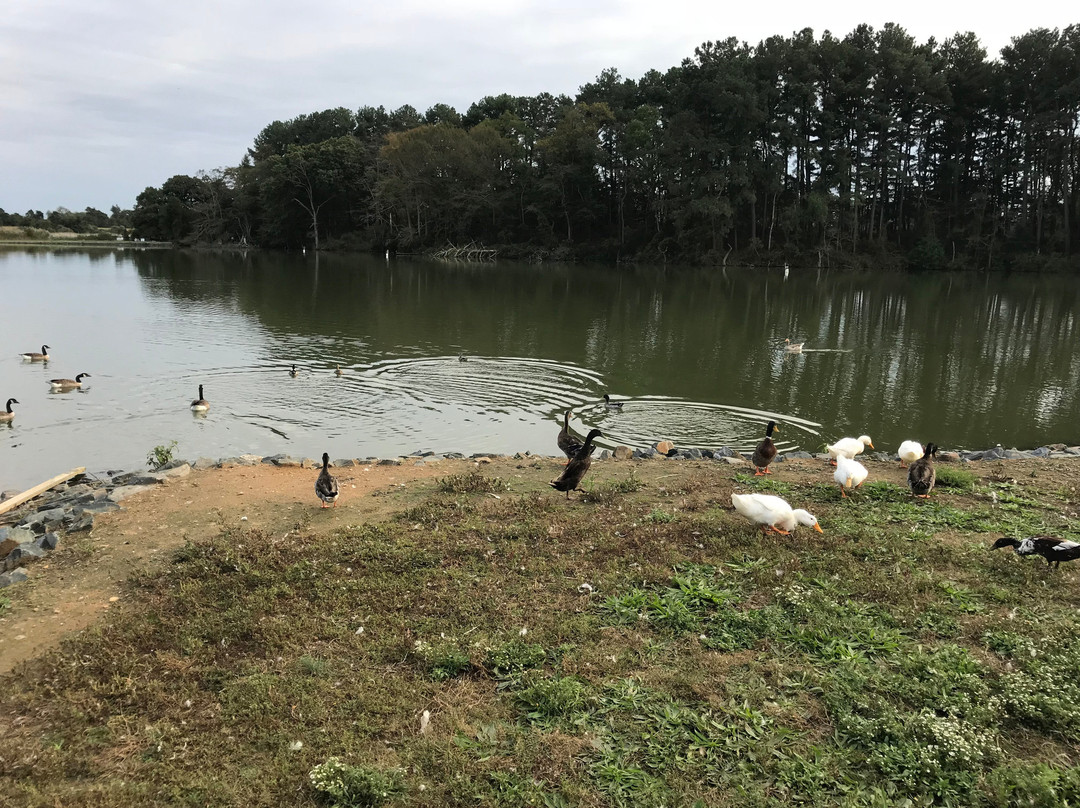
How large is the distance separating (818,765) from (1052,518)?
19.0ft

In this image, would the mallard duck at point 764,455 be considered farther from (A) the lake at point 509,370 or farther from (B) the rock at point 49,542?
(B) the rock at point 49,542

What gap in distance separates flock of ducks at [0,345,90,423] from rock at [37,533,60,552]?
32.0ft

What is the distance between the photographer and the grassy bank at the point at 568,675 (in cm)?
385

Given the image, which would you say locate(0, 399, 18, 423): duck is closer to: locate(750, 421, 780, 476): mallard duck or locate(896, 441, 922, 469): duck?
locate(750, 421, 780, 476): mallard duck

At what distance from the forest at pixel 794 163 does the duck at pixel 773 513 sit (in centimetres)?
5605

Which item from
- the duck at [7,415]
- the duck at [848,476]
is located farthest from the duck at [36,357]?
the duck at [848,476]

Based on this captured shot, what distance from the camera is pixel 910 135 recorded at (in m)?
59.1

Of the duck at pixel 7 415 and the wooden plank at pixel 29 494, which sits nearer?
the wooden plank at pixel 29 494

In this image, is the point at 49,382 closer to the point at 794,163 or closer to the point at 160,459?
the point at 160,459

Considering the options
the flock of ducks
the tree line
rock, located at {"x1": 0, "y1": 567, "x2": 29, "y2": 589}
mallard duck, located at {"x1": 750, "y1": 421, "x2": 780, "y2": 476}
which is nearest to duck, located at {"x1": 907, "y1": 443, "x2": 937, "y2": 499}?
mallard duck, located at {"x1": 750, "y1": 421, "x2": 780, "y2": 476}

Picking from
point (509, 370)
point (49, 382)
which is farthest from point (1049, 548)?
point (49, 382)

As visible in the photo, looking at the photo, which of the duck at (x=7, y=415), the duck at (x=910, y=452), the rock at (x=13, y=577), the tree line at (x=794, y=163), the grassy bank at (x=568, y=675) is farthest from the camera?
the tree line at (x=794, y=163)

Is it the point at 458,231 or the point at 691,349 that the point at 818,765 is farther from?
the point at 458,231

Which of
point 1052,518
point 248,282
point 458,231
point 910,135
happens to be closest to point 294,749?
point 1052,518
